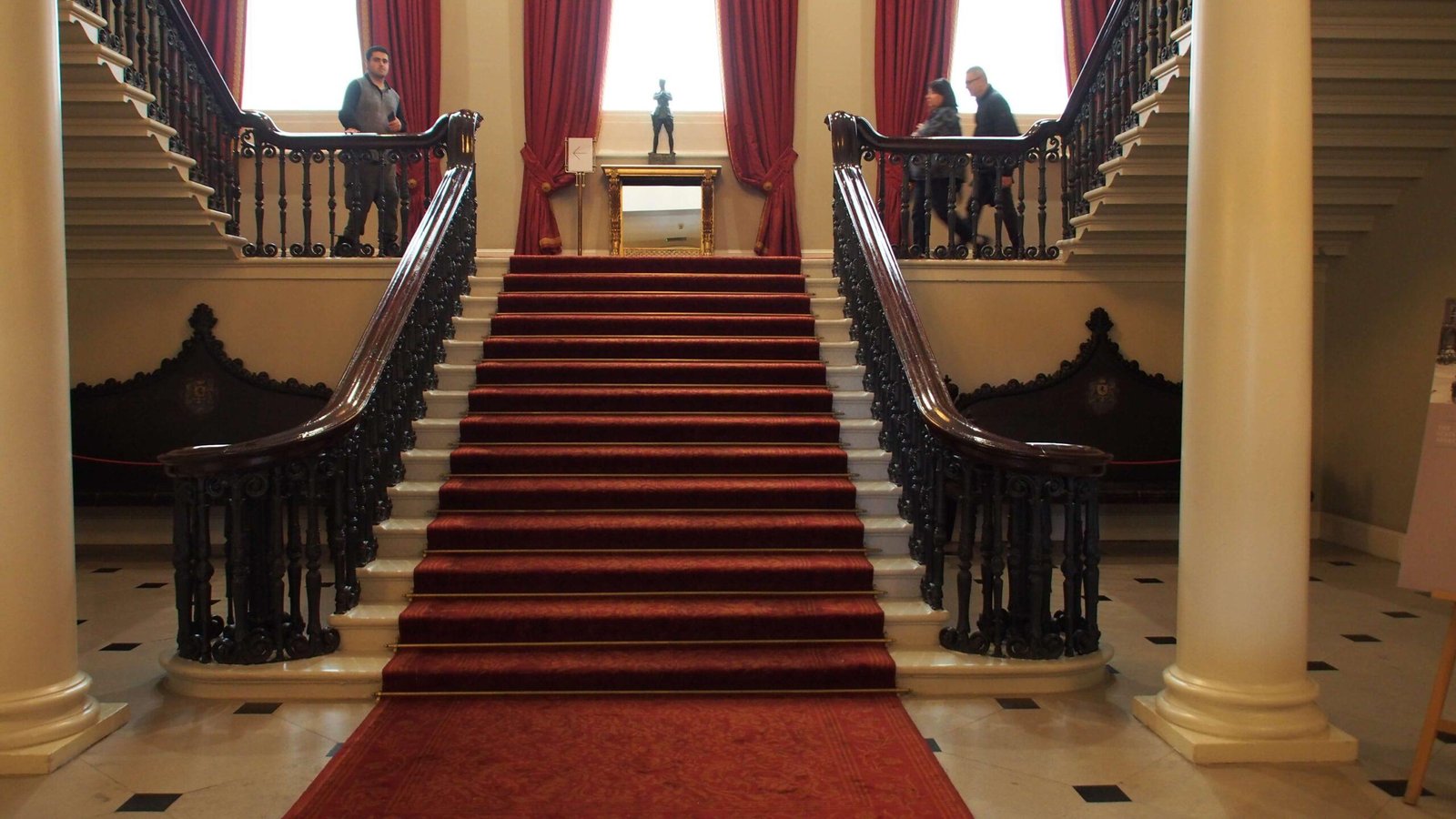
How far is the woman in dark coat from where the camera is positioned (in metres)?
7.57

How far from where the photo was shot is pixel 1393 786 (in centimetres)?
339

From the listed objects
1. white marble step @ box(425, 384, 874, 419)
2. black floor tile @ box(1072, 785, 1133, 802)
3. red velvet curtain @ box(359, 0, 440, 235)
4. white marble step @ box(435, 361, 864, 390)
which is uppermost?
red velvet curtain @ box(359, 0, 440, 235)

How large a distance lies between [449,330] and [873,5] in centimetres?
587

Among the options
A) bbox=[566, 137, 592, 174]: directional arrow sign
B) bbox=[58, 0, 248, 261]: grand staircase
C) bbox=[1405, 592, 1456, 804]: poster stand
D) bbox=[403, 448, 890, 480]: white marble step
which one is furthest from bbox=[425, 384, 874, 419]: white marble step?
bbox=[566, 137, 592, 174]: directional arrow sign

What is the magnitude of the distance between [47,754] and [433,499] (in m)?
2.08

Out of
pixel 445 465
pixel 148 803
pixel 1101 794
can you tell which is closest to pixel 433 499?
pixel 445 465

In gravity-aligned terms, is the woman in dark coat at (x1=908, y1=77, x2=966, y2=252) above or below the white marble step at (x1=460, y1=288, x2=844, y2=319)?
above

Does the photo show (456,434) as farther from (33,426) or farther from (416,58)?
(416,58)

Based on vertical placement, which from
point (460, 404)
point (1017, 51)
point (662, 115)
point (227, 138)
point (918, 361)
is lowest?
point (460, 404)

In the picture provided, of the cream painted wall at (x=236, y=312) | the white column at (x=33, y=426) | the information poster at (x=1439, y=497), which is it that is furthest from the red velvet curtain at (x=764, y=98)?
the information poster at (x=1439, y=497)

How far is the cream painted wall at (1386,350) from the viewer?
22.4ft

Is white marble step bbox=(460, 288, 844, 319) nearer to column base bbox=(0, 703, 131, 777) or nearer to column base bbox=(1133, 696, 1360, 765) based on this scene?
column base bbox=(0, 703, 131, 777)

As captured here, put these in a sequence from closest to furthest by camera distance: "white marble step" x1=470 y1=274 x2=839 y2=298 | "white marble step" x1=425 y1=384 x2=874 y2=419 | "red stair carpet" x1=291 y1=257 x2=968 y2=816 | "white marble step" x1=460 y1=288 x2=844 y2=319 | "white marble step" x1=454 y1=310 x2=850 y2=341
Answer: "red stair carpet" x1=291 y1=257 x2=968 y2=816 → "white marble step" x1=425 y1=384 x2=874 y2=419 → "white marble step" x1=454 y1=310 x2=850 y2=341 → "white marble step" x1=460 y1=288 x2=844 y2=319 → "white marble step" x1=470 y1=274 x2=839 y2=298

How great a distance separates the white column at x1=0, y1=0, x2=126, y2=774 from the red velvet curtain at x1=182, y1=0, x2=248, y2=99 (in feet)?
24.2
